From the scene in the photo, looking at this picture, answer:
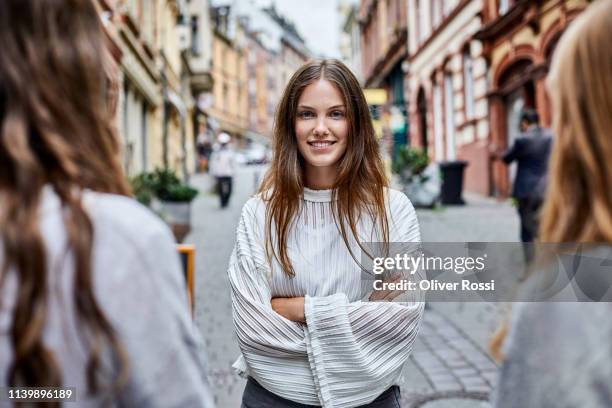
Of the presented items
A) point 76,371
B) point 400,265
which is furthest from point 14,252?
point 400,265

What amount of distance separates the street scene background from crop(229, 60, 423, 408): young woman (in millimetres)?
263

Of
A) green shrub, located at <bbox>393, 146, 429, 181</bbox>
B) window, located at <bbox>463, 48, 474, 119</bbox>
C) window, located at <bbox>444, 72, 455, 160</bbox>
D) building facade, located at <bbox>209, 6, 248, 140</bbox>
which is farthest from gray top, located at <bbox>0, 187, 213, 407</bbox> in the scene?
building facade, located at <bbox>209, 6, 248, 140</bbox>

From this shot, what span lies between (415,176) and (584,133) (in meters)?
13.2

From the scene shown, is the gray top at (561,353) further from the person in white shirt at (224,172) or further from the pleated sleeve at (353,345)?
the person in white shirt at (224,172)

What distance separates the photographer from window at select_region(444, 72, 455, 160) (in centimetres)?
2003

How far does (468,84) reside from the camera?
1831cm

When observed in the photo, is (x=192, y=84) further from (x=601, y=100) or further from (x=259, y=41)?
(x=601, y=100)

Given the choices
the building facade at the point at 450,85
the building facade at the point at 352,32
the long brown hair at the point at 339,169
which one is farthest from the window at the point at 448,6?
the building facade at the point at 352,32

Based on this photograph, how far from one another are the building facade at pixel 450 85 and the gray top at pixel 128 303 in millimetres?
16054

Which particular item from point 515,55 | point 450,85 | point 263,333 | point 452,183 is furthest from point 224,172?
point 263,333

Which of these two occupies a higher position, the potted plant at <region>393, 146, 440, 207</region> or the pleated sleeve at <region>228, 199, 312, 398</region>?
the potted plant at <region>393, 146, 440, 207</region>

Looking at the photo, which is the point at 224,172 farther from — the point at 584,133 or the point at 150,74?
the point at 584,133

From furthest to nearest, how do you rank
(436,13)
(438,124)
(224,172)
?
1. (438,124)
2. (436,13)
3. (224,172)

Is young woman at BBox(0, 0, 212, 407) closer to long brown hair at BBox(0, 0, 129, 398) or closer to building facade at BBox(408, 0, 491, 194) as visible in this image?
long brown hair at BBox(0, 0, 129, 398)
